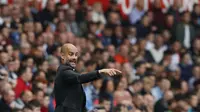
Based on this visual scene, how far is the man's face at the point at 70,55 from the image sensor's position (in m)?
9.77

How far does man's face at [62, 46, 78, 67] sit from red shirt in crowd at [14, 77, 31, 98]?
15.1ft

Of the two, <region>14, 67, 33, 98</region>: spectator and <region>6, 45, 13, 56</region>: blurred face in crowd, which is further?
<region>6, 45, 13, 56</region>: blurred face in crowd

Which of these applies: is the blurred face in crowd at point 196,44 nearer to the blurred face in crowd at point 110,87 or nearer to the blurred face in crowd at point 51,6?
the blurred face in crowd at point 51,6

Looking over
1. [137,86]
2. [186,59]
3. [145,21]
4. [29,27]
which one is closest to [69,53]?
[137,86]

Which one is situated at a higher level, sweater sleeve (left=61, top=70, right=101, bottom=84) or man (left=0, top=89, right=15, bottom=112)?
man (left=0, top=89, right=15, bottom=112)

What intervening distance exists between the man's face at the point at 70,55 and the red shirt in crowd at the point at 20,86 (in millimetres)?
4612

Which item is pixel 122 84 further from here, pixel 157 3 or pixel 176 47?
pixel 157 3

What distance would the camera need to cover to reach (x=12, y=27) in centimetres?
1642

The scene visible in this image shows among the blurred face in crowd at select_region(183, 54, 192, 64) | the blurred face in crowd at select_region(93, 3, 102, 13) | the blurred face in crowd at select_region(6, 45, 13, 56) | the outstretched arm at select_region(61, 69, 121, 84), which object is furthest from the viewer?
the blurred face in crowd at select_region(93, 3, 102, 13)

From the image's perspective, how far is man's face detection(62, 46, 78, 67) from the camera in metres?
9.77

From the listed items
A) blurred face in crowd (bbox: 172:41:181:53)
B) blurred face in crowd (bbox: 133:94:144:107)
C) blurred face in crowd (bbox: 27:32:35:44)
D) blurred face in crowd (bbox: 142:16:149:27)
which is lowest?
blurred face in crowd (bbox: 133:94:144:107)

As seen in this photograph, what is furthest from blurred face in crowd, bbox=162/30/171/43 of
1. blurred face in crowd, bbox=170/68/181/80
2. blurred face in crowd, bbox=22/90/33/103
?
blurred face in crowd, bbox=22/90/33/103

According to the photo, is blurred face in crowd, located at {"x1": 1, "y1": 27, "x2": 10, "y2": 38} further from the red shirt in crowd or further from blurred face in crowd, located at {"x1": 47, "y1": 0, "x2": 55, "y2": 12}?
blurred face in crowd, located at {"x1": 47, "y1": 0, "x2": 55, "y2": 12}

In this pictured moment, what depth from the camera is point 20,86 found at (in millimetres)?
14570
